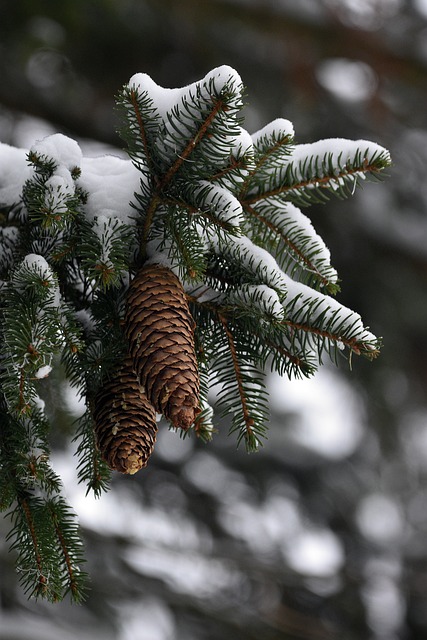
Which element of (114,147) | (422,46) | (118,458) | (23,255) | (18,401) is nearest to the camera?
(18,401)

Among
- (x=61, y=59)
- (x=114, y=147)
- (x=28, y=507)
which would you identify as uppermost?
(x=61, y=59)

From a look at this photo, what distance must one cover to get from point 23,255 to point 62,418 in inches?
29.5

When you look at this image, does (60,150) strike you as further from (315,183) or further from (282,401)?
(282,401)

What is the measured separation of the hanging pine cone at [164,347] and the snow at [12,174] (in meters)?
0.36

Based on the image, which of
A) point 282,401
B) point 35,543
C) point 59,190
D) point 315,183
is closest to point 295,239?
point 315,183

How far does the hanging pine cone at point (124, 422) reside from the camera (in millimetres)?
1319

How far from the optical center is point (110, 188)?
1450mm

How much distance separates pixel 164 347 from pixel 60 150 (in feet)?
1.47

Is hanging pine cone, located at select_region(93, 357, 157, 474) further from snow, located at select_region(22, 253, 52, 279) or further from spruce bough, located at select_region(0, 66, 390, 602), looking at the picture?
snow, located at select_region(22, 253, 52, 279)

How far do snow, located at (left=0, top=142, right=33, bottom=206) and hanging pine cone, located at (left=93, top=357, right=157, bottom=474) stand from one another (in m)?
0.43

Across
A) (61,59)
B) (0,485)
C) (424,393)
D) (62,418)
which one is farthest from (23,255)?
(424,393)

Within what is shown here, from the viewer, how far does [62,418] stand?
6.79 ft

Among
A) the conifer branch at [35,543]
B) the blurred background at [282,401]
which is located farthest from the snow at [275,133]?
the blurred background at [282,401]

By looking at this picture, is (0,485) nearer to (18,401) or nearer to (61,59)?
(18,401)
